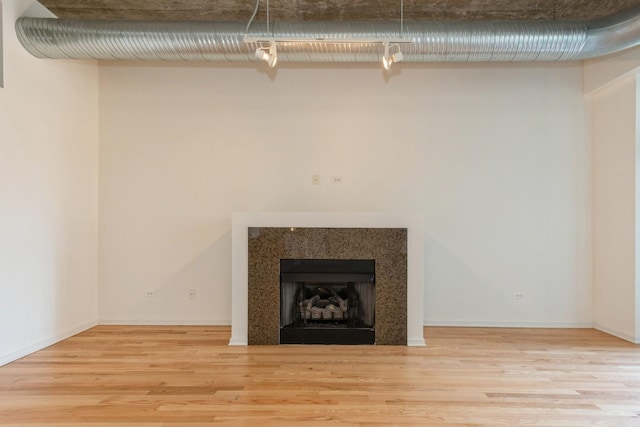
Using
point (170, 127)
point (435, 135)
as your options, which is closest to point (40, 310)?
point (170, 127)

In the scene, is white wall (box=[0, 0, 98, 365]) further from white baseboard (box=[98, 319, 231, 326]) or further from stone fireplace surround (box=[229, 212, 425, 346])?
stone fireplace surround (box=[229, 212, 425, 346])

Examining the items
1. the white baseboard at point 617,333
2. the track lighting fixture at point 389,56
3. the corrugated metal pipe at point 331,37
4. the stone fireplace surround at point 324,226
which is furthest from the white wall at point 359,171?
the track lighting fixture at point 389,56

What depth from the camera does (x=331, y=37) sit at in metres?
3.30

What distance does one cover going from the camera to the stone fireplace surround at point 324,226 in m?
3.63

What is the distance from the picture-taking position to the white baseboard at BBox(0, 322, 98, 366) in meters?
3.15

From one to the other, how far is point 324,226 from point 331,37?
66.0 inches

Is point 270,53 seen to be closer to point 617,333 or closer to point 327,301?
point 327,301

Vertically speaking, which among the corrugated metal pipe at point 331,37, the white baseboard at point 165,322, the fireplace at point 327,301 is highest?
the corrugated metal pipe at point 331,37

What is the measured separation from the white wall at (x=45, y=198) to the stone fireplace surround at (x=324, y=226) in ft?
5.62

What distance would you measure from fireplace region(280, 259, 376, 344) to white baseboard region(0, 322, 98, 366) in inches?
84.3

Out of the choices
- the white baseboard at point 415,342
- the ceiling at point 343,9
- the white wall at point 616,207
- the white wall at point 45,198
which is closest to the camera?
the white wall at point 45,198

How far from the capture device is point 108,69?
4312 millimetres

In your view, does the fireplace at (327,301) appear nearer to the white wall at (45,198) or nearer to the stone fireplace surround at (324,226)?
the stone fireplace surround at (324,226)

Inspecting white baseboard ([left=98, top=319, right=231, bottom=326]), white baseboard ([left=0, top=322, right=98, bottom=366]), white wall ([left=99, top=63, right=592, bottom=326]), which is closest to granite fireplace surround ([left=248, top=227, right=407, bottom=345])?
white wall ([left=99, top=63, right=592, bottom=326])
